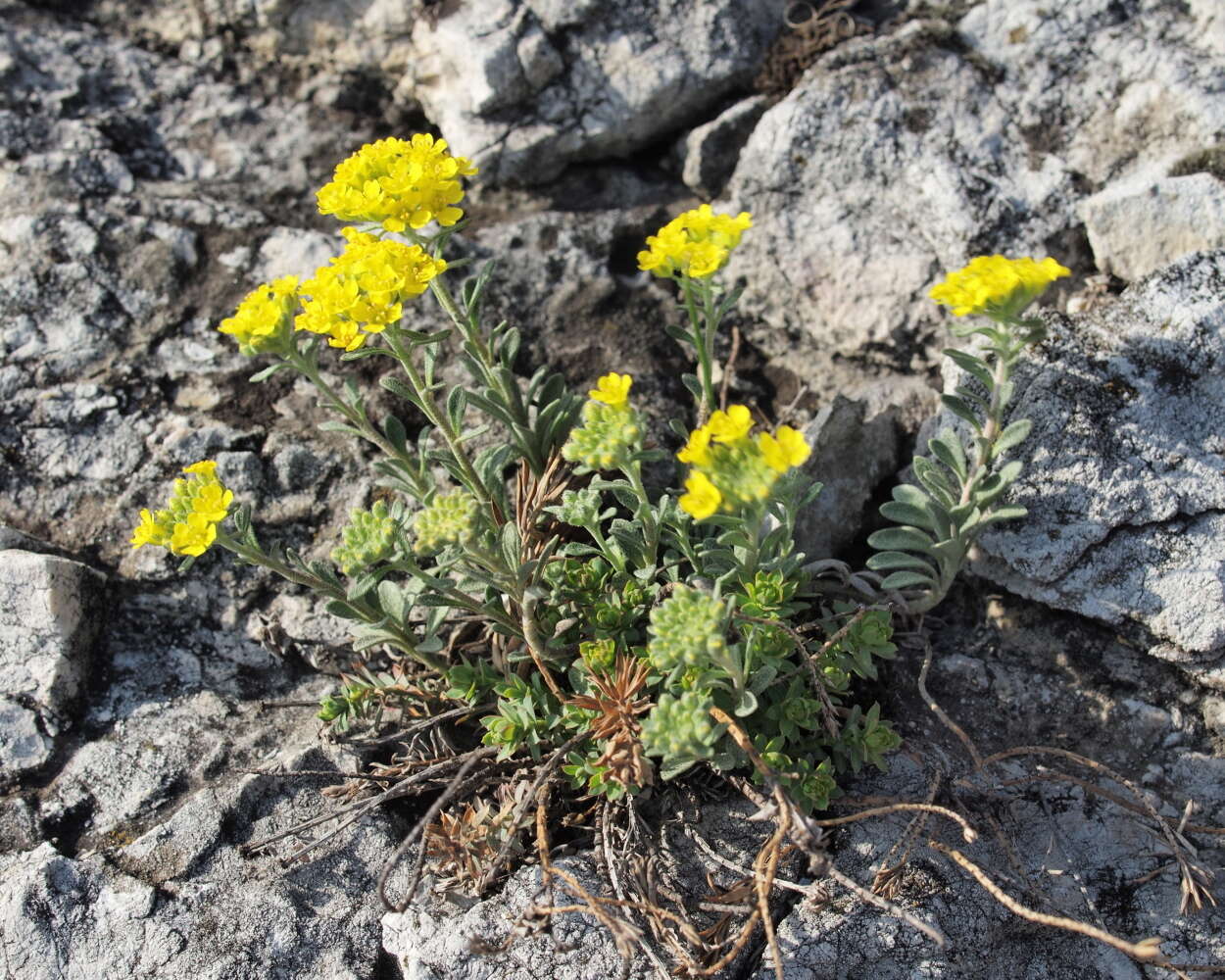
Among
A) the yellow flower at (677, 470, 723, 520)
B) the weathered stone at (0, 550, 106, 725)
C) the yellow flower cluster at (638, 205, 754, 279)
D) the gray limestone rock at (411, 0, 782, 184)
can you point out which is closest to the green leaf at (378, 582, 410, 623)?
the yellow flower at (677, 470, 723, 520)

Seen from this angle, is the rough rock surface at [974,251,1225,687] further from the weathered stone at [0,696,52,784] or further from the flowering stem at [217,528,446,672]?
the weathered stone at [0,696,52,784]

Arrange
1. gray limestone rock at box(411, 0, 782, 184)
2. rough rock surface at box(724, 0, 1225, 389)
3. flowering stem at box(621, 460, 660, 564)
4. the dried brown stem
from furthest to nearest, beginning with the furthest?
gray limestone rock at box(411, 0, 782, 184)
rough rock surface at box(724, 0, 1225, 389)
flowering stem at box(621, 460, 660, 564)
the dried brown stem

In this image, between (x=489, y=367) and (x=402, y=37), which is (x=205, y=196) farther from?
(x=489, y=367)

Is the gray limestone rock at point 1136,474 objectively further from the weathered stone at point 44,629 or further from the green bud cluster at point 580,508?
the weathered stone at point 44,629

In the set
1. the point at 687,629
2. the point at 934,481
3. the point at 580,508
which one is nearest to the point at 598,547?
the point at 580,508

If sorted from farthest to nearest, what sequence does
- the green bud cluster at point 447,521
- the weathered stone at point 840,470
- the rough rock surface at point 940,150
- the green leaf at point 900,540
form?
the rough rock surface at point 940,150
the weathered stone at point 840,470
the green leaf at point 900,540
the green bud cluster at point 447,521

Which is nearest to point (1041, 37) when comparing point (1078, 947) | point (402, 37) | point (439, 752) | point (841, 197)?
point (841, 197)

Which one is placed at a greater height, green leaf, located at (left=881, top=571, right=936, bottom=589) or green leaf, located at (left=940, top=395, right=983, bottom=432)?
green leaf, located at (left=940, top=395, right=983, bottom=432)

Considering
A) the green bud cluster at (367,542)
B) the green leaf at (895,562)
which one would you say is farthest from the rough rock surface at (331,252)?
the green bud cluster at (367,542)
